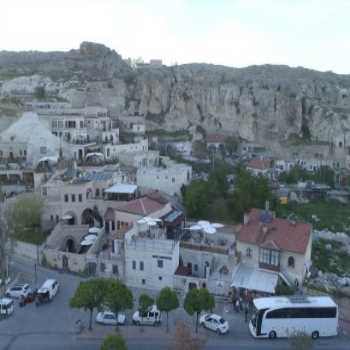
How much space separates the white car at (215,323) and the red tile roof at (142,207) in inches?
469

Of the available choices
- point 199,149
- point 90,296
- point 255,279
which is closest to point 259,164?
point 199,149

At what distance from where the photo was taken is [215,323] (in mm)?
23719

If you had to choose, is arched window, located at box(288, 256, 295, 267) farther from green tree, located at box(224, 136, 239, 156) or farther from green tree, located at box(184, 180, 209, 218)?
green tree, located at box(224, 136, 239, 156)

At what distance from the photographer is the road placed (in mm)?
22391

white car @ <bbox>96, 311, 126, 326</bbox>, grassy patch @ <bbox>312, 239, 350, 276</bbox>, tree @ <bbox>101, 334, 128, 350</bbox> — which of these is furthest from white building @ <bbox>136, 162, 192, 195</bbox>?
tree @ <bbox>101, 334, 128, 350</bbox>

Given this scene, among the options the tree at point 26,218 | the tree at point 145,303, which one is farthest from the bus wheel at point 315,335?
the tree at point 26,218

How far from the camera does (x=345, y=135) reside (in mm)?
75625

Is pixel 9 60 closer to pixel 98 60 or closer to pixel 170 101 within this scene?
pixel 98 60

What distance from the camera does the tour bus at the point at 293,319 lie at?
899 inches

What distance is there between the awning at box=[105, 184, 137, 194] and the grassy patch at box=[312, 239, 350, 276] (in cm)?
1619

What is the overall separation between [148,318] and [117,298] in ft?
8.84

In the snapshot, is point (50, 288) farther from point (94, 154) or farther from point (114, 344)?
point (94, 154)

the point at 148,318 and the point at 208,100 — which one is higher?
the point at 208,100

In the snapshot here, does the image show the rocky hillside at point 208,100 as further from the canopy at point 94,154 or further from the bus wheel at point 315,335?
the bus wheel at point 315,335
